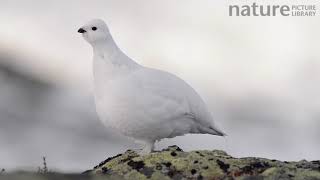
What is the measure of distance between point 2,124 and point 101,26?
73.3 feet

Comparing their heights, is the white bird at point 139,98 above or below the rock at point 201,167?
above

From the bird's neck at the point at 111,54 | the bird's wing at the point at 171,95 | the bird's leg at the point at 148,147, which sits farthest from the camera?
the bird's neck at the point at 111,54

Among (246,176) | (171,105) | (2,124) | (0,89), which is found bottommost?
(246,176)

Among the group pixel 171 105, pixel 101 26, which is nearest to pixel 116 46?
pixel 101 26

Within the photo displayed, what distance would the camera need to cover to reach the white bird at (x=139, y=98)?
9242mm

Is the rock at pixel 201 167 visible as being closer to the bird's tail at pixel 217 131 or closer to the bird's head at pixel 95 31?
the bird's tail at pixel 217 131

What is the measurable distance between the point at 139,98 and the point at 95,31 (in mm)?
1035

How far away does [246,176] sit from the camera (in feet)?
25.8

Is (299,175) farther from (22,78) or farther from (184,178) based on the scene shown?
(22,78)

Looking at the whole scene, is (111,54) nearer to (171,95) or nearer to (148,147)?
(171,95)

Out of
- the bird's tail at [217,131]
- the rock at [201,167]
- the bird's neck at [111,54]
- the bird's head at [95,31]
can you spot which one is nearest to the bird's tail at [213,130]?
the bird's tail at [217,131]

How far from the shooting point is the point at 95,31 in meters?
9.79

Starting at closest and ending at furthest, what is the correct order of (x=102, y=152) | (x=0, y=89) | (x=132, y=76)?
1. (x=132, y=76)
2. (x=102, y=152)
3. (x=0, y=89)

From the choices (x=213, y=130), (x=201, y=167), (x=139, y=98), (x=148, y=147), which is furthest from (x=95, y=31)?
(x=201, y=167)
